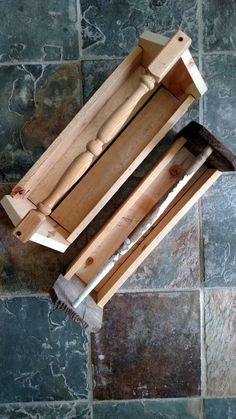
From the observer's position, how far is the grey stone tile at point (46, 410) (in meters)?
1.17

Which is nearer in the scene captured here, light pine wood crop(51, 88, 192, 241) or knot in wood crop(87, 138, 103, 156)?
knot in wood crop(87, 138, 103, 156)

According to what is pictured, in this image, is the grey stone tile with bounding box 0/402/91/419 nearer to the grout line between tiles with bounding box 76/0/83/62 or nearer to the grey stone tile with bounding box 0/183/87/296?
the grey stone tile with bounding box 0/183/87/296

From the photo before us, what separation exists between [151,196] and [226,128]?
0.26 metres

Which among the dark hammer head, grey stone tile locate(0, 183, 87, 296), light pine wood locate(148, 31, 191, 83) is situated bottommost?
grey stone tile locate(0, 183, 87, 296)

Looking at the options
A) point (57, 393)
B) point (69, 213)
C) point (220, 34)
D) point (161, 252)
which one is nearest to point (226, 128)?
point (220, 34)

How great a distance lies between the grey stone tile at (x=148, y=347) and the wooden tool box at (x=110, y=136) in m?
0.30

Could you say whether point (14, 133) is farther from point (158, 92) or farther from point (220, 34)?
point (220, 34)

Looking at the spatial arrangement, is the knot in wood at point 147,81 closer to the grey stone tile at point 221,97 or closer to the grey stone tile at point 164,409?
the grey stone tile at point 221,97

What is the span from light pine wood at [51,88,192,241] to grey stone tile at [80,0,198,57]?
19 cm

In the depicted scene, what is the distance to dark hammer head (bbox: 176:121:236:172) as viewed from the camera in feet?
3.02

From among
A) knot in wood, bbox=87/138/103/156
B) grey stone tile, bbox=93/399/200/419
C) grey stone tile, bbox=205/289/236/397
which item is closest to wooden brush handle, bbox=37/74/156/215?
knot in wood, bbox=87/138/103/156

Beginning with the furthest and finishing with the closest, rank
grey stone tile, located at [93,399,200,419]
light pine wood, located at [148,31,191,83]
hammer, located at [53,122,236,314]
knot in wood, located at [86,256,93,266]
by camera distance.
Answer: grey stone tile, located at [93,399,200,419]
knot in wood, located at [86,256,93,266]
hammer, located at [53,122,236,314]
light pine wood, located at [148,31,191,83]

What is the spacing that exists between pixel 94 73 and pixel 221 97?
310mm

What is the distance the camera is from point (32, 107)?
1104 millimetres
